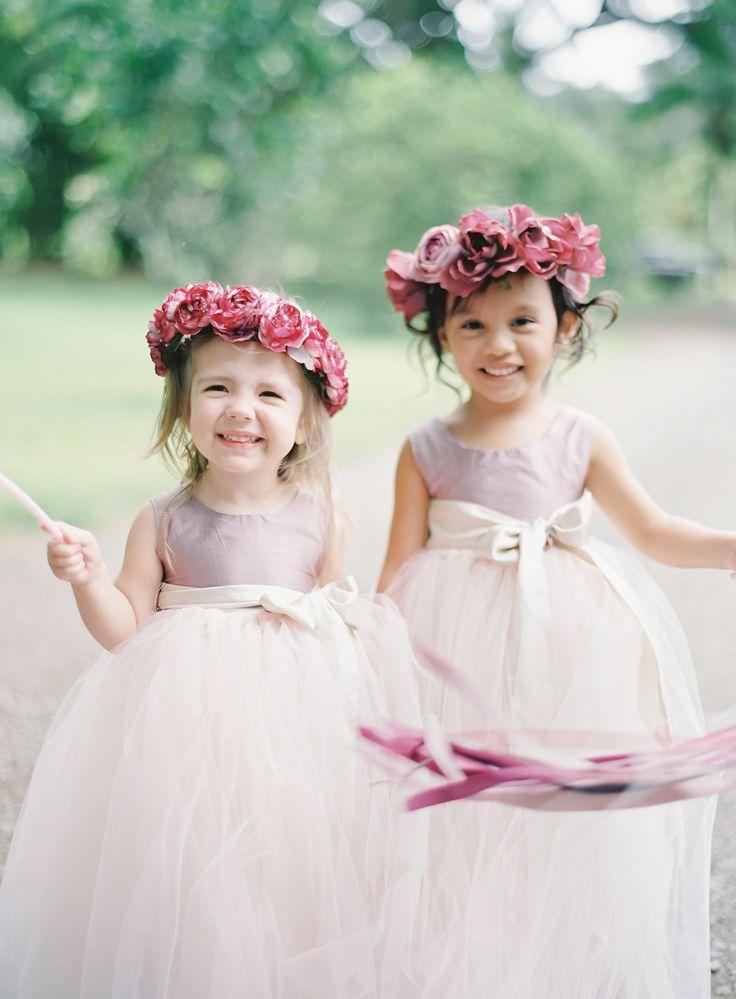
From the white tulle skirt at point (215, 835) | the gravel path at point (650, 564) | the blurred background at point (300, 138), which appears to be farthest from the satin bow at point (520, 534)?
the blurred background at point (300, 138)

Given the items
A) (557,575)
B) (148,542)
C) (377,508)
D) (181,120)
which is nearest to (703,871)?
(557,575)

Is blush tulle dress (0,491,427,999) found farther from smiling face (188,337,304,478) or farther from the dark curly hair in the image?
the dark curly hair

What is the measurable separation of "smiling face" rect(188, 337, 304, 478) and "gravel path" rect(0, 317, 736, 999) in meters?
0.19

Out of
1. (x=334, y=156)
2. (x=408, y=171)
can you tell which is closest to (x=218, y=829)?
(x=408, y=171)

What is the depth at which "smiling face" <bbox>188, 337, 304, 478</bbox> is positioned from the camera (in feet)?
3.76

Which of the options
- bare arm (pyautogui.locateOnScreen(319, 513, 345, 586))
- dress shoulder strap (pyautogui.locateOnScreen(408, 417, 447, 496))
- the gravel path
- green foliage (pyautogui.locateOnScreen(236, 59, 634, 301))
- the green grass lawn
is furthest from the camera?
green foliage (pyautogui.locateOnScreen(236, 59, 634, 301))

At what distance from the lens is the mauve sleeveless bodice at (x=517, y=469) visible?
4.33 feet

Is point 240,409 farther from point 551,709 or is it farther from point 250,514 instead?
point 551,709

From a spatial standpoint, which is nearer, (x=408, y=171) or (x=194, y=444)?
(x=194, y=444)

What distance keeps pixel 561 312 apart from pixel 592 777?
625mm

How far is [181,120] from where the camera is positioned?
5.79m

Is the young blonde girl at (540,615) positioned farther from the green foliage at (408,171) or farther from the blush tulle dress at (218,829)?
the green foliage at (408,171)

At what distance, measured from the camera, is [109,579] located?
112cm

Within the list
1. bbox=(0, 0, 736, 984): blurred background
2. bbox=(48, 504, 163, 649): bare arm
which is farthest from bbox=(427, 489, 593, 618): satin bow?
bbox=(0, 0, 736, 984): blurred background
